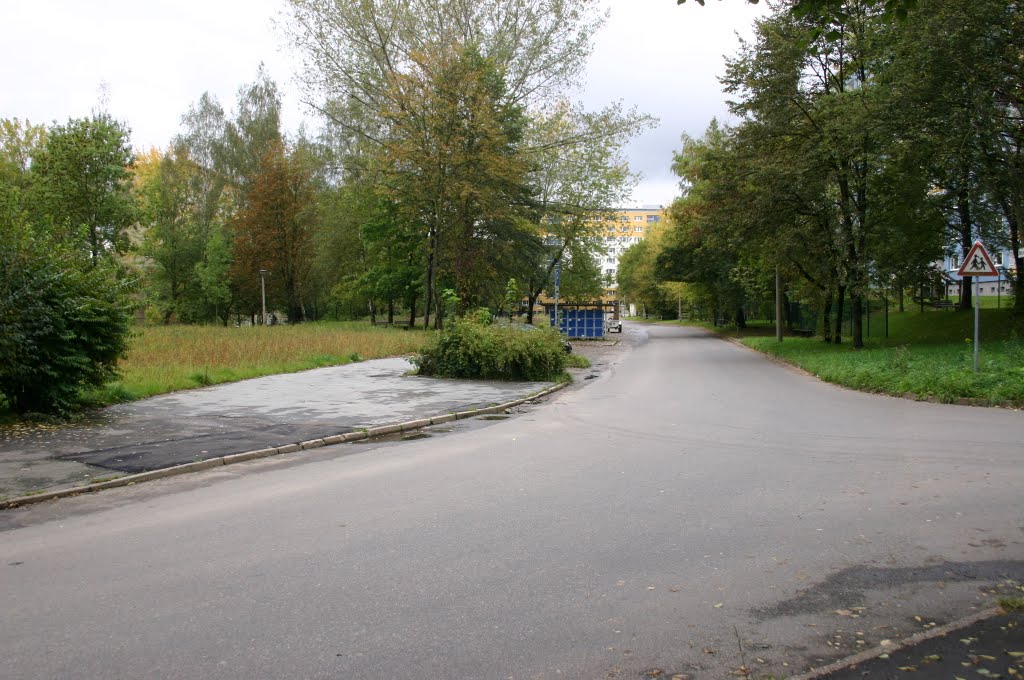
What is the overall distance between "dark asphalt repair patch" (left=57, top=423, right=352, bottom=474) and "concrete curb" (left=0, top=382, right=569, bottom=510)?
155 mm

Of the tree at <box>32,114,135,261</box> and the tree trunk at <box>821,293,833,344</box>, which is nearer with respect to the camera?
the tree trunk at <box>821,293,833,344</box>

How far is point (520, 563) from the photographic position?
4.94 metres

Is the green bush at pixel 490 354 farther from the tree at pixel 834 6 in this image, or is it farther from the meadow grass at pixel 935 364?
the tree at pixel 834 6

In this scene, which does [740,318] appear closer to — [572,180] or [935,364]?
[572,180]

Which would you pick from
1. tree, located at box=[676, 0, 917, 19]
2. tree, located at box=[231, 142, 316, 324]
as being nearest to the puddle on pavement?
tree, located at box=[676, 0, 917, 19]

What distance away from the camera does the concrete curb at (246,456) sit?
7277 millimetres

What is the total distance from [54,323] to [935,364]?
57.9 ft

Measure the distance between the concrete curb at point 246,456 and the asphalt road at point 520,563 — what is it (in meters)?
0.31

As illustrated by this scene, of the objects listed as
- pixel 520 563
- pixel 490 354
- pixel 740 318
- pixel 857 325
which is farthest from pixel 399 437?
pixel 740 318

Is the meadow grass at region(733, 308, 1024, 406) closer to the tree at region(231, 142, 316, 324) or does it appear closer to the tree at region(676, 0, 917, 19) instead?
the tree at region(676, 0, 917, 19)

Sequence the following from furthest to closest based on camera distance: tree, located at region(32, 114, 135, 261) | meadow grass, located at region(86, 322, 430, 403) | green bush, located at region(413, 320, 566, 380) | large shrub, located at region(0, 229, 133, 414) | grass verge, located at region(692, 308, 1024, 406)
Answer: tree, located at region(32, 114, 135, 261)
green bush, located at region(413, 320, 566, 380)
meadow grass, located at region(86, 322, 430, 403)
grass verge, located at region(692, 308, 1024, 406)
large shrub, located at region(0, 229, 133, 414)

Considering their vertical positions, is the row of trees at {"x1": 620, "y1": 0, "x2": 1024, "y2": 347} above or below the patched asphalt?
above

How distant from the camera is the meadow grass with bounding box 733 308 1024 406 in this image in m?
13.6

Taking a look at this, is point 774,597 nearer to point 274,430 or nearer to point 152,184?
point 274,430
